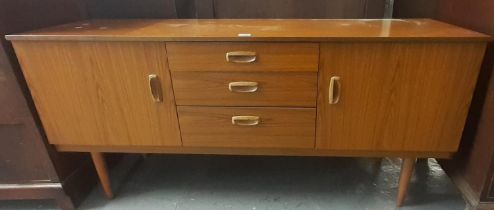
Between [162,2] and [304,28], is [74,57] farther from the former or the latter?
[304,28]

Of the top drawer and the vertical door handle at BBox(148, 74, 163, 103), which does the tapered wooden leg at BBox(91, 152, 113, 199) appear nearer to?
the vertical door handle at BBox(148, 74, 163, 103)

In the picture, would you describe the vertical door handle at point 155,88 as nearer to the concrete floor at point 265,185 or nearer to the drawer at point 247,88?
the drawer at point 247,88

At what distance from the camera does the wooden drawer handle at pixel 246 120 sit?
1030 millimetres

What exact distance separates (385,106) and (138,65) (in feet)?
2.51

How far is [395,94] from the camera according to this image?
96 centimetres

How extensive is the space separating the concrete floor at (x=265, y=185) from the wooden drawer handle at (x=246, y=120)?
0.40 meters

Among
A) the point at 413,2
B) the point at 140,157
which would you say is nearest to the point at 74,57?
the point at 140,157

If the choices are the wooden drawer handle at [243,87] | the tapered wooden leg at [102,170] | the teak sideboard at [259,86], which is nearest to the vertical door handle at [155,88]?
the teak sideboard at [259,86]

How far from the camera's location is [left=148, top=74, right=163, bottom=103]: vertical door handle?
3.26 feet

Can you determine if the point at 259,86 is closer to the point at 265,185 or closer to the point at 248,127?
the point at 248,127

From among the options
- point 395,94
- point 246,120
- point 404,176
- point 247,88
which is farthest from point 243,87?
point 404,176

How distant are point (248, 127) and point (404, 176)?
23.3 inches

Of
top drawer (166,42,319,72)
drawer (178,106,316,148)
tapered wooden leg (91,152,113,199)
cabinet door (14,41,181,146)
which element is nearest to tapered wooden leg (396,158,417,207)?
drawer (178,106,316,148)

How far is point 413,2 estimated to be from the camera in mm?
1334
